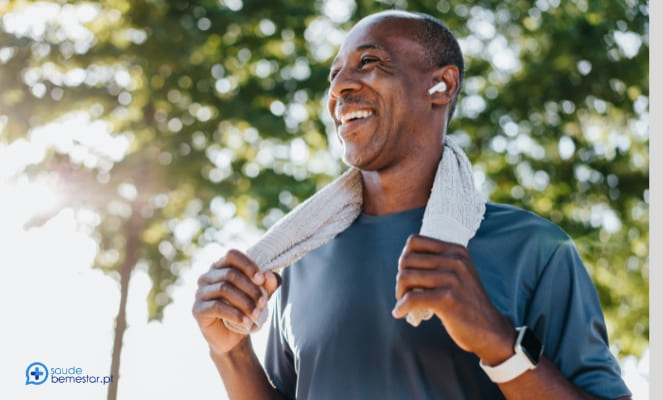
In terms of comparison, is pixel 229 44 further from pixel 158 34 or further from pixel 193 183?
pixel 193 183

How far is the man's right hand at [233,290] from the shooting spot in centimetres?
155

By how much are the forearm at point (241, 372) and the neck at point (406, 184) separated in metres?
0.45

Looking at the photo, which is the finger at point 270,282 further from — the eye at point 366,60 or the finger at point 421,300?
the eye at point 366,60

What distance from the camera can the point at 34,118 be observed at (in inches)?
218

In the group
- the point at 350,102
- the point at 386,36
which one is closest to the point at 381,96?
the point at 350,102

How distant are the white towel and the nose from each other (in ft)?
0.73

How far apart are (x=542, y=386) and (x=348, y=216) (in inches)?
27.7

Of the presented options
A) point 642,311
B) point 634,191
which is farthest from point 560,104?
point 642,311

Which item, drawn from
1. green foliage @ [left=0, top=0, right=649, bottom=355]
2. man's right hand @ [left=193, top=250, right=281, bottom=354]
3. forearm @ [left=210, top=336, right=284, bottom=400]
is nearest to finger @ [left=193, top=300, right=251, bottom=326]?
man's right hand @ [left=193, top=250, right=281, bottom=354]

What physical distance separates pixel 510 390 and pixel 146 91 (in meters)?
4.70

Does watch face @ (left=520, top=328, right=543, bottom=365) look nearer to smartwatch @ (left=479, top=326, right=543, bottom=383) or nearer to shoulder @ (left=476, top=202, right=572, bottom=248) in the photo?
smartwatch @ (left=479, top=326, right=543, bottom=383)

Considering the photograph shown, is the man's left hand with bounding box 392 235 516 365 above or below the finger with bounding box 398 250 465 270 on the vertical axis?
below

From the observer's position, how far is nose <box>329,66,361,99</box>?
1.82 m

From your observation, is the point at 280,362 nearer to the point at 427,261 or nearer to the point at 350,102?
the point at 350,102
